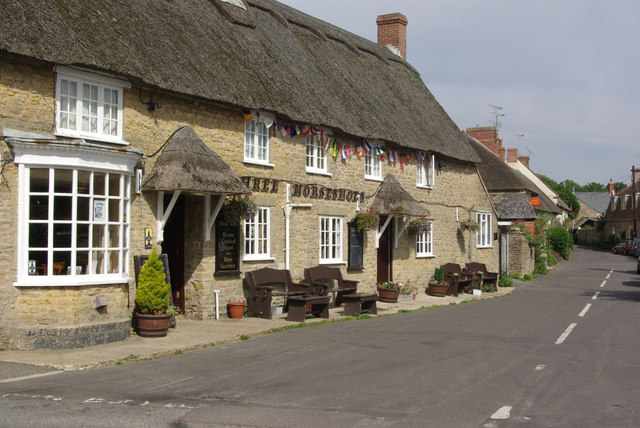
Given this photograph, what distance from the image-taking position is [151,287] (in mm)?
12203

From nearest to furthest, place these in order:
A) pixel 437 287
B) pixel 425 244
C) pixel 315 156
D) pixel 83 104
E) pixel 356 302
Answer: pixel 83 104 < pixel 356 302 < pixel 315 156 < pixel 437 287 < pixel 425 244

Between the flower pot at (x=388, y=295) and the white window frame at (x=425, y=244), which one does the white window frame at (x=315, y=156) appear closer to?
the flower pot at (x=388, y=295)

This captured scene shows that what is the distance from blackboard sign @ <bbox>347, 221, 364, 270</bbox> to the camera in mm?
19266

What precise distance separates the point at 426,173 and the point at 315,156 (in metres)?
6.75

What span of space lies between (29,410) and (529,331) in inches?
385

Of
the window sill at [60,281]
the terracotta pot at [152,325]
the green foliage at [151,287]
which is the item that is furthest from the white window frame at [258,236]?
the window sill at [60,281]

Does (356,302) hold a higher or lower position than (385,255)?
lower

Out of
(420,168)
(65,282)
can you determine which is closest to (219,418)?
(65,282)

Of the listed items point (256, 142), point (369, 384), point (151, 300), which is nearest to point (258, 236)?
point (256, 142)

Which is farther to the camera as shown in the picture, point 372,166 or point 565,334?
point 372,166

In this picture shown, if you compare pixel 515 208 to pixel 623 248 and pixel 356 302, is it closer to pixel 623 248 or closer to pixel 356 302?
pixel 356 302

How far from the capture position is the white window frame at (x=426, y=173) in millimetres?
23109

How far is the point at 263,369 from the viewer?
9.30 meters

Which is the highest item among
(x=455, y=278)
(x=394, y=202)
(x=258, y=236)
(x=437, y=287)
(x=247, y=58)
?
(x=247, y=58)
